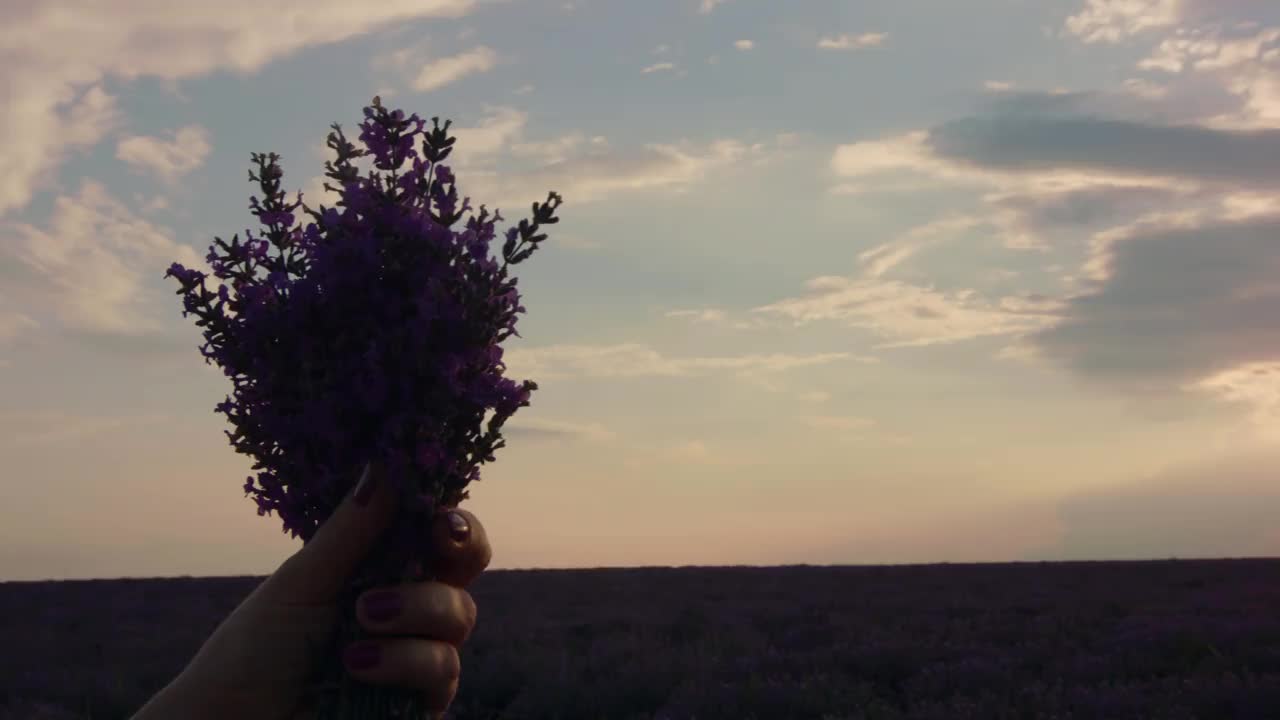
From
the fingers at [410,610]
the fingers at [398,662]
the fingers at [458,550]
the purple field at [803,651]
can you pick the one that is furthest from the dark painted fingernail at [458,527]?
the purple field at [803,651]

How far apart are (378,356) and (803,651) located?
12171 mm

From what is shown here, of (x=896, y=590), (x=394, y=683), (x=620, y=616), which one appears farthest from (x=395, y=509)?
(x=896, y=590)

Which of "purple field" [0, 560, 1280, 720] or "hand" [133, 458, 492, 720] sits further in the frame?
"purple field" [0, 560, 1280, 720]

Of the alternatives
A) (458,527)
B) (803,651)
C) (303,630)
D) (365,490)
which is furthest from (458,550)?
(803,651)

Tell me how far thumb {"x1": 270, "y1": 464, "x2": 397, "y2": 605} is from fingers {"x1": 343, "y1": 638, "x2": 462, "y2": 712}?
0.80 ft

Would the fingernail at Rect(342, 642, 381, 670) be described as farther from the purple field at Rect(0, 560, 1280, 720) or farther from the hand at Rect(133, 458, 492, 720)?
the purple field at Rect(0, 560, 1280, 720)

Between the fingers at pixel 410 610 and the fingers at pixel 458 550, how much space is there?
72 millimetres

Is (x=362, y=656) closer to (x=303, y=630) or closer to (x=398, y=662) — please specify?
(x=398, y=662)

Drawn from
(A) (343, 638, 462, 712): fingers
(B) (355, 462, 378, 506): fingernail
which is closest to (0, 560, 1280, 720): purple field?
(A) (343, 638, 462, 712): fingers

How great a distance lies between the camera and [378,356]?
425 centimetres

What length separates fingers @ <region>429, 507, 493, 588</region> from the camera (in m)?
4.30

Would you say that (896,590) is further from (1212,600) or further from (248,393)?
(248,393)

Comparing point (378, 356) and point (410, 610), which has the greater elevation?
point (378, 356)

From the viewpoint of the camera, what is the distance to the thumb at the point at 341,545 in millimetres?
4273
